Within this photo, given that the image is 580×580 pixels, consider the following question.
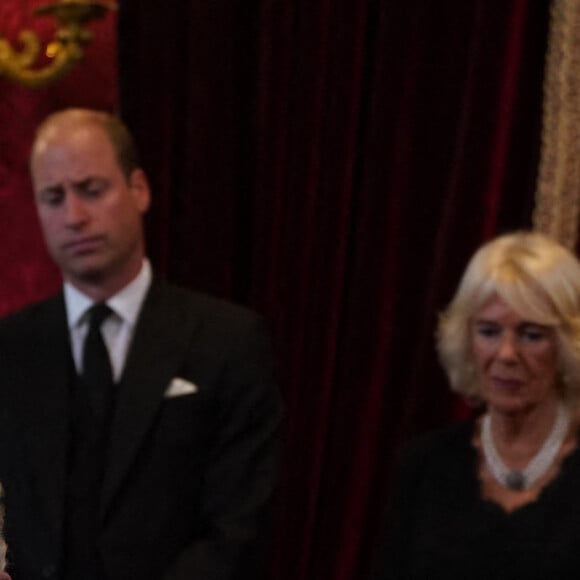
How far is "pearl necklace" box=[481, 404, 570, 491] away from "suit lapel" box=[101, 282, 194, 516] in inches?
22.4

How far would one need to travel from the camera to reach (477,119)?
2562 millimetres

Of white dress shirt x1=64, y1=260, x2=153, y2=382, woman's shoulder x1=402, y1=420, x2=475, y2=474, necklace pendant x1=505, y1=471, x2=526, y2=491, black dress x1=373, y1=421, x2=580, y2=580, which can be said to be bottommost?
black dress x1=373, y1=421, x2=580, y2=580

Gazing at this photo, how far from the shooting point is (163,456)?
6.40 ft

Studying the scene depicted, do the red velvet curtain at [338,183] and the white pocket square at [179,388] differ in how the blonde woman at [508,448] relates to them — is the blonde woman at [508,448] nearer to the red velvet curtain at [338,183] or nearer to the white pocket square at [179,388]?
the white pocket square at [179,388]

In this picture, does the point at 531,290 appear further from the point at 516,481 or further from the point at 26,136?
the point at 26,136

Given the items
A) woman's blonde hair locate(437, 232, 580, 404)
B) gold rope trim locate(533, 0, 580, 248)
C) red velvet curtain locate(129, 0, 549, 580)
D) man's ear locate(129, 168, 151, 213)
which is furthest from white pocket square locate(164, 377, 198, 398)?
gold rope trim locate(533, 0, 580, 248)

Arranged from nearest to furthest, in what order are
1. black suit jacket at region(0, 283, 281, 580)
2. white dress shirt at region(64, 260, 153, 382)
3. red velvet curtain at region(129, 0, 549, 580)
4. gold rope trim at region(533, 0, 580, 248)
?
1. black suit jacket at region(0, 283, 281, 580)
2. white dress shirt at region(64, 260, 153, 382)
3. gold rope trim at region(533, 0, 580, 248)
4. red velvet curtain at region(129, 0, 549, 580)

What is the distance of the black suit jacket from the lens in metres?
1.92

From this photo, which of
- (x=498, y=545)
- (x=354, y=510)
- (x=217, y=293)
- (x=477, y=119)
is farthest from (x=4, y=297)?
(x=498, y=545)

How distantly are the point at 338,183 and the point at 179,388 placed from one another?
884 mm

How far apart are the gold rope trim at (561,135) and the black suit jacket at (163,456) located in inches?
31.1

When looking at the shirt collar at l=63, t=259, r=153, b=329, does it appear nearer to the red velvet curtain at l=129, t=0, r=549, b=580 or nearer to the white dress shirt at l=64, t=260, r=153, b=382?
the white dress shirt at l=64, t=260, r=153, b=382

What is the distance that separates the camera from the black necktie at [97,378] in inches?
77.9

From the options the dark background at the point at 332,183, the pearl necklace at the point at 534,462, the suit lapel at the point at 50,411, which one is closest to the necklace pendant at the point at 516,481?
the pearl necklace at the point at 534,462
